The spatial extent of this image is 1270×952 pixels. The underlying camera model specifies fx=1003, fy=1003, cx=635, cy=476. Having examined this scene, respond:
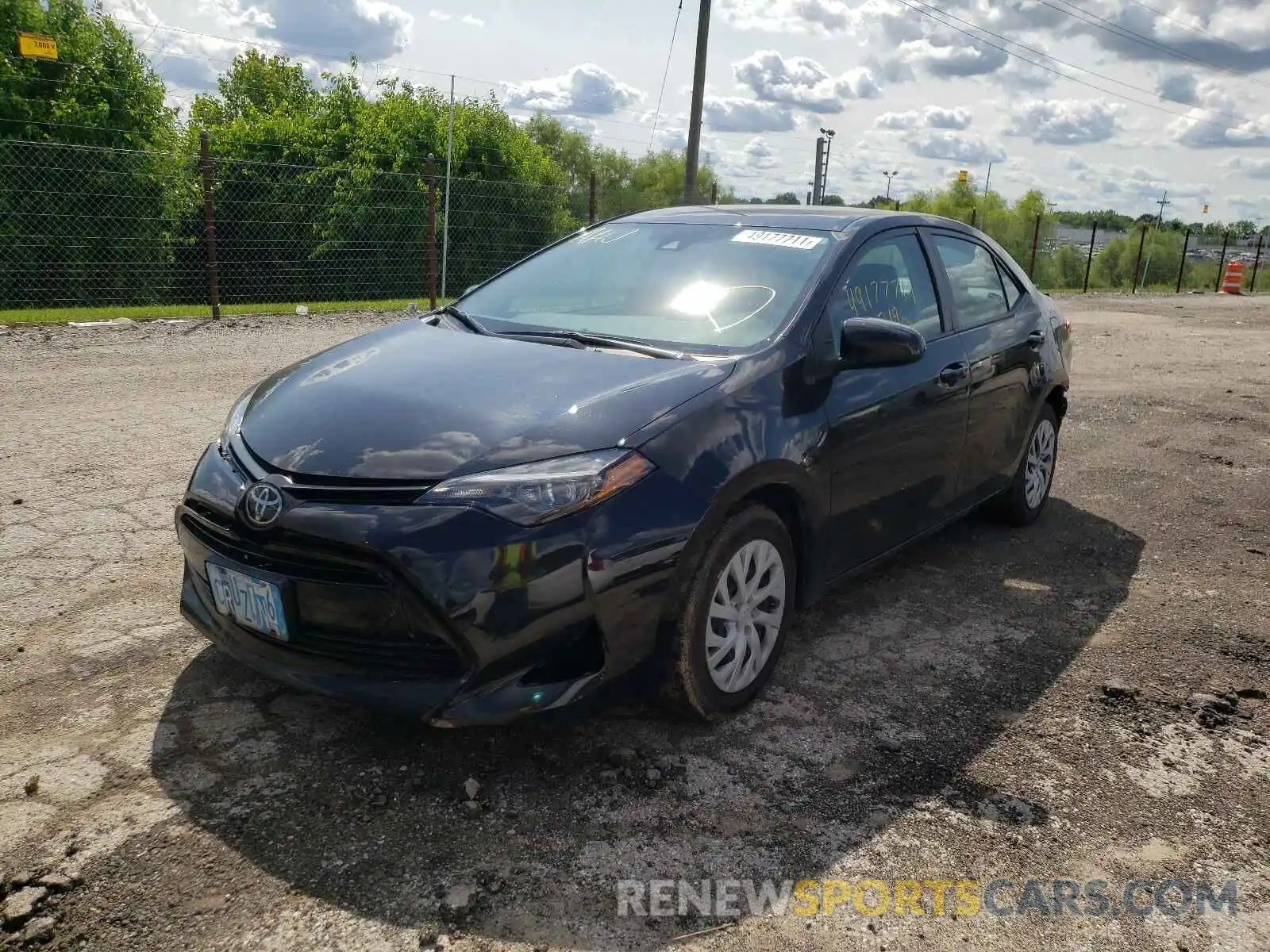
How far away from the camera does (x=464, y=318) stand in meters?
3.94

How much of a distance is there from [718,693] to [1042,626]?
1729 mm

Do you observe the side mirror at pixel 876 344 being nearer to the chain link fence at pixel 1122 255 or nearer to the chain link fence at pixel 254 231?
the chain link fence at pixel 254 231

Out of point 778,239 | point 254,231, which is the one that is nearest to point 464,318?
point 778,239

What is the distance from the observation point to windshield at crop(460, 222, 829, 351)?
3490mm

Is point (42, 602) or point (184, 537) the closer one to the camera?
point (184, 537)

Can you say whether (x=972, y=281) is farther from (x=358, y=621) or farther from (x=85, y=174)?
(x=85, y=174)

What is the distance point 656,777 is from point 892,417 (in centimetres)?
166

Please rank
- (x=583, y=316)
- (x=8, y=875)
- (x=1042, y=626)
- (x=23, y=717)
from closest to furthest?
(x=8, y=875), (x=23, y=717), (x=583, y=316), (x=1042, y=626)

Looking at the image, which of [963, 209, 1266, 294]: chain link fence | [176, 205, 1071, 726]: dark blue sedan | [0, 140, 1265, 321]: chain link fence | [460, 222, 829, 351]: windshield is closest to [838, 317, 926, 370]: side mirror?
[176, 205, 1071, 726]: dark blue sedan

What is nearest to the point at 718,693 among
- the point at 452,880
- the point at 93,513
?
the point at 452,880

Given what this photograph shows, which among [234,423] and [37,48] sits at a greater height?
[37,48]

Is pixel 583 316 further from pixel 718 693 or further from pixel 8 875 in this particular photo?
pixel 8 875

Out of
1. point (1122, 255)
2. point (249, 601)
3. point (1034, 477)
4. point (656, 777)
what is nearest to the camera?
point (249, 601)

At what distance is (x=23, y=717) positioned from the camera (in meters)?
3.00
